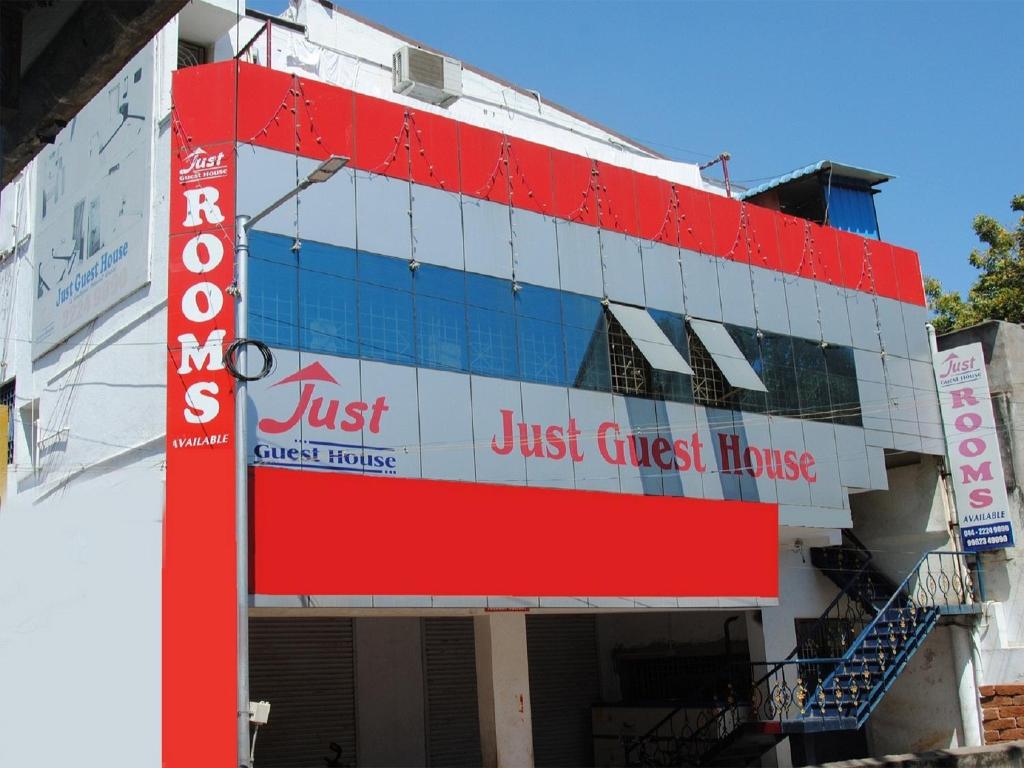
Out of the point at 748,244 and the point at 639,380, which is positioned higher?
the point at 748,244

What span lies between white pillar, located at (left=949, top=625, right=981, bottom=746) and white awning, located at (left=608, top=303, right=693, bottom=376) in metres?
9.33

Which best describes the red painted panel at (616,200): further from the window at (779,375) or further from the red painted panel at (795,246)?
the red painted panel at (795,246)

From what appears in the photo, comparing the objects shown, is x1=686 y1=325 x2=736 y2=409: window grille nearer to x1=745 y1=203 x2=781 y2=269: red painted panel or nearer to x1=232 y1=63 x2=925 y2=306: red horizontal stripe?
x1=232 y1=63 x2=925 y2=306: red horizontal stripe

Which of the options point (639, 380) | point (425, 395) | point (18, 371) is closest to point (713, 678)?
point (639, 380)

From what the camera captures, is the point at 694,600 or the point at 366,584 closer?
the point at 366,584

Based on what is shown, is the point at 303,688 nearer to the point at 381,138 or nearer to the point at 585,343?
the point at 585,343

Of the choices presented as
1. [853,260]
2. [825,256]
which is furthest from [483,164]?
[853,260]

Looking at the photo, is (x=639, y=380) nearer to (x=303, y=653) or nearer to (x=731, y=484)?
(x=731, y=484)

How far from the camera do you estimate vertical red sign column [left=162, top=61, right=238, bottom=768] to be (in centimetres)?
1422

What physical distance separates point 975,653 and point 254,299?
17.2 m

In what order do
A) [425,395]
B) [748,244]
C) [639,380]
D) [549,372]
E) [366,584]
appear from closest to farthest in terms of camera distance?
[366,584] < [425,395] < [549,372] < [639,380] < [748,244]

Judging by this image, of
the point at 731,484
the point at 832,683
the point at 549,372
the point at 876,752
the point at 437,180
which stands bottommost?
the point at 876,752

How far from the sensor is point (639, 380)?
2011 centimetres

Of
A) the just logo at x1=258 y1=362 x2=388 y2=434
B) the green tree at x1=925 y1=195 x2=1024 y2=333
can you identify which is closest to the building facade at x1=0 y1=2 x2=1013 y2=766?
the just logo at x1=258 y1=362 x2=388 y2=434
